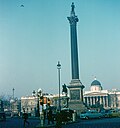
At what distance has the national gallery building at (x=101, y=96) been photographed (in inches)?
7156

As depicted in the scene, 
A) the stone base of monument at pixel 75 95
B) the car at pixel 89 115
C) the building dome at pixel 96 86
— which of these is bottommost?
the car at pixel 89 115

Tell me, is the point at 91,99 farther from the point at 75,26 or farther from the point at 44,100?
the point at 44,100

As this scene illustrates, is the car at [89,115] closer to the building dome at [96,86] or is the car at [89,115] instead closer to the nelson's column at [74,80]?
the nelson's column at [74,80]

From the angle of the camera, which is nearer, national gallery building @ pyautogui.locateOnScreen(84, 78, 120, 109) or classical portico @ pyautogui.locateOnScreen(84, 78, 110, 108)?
classical portico @ pyautogui.locateOnScreen(84, 78, 110, 108)

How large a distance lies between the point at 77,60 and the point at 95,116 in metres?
42.9

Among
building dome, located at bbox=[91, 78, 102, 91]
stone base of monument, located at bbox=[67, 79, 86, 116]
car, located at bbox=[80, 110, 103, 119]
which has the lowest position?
car, located at bbox=[80, 110, 103, 119]

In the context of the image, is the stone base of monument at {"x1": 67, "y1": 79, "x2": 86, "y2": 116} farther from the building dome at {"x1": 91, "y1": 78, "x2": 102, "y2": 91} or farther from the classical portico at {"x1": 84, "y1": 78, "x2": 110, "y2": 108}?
the building dome at {"x1": 91, "y1": 78, "x2": 102, "y2": 91}

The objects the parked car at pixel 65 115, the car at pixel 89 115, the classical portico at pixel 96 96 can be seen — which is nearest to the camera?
the parked car at pixel 65 115

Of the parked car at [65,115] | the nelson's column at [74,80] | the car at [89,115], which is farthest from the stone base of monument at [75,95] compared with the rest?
the parked car at [65,115]

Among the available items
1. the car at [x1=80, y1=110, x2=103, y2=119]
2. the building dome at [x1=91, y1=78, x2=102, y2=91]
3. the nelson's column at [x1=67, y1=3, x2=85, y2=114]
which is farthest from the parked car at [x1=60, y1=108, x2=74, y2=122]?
the building dome at [x1=91, y1=78, x2=102, y2=91]

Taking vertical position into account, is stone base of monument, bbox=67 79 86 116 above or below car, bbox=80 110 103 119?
above

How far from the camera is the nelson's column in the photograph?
88094 mm

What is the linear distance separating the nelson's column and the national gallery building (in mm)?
87062

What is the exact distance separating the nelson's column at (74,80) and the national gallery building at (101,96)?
8706cm
